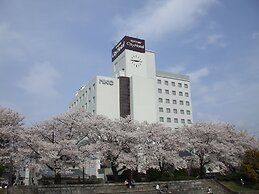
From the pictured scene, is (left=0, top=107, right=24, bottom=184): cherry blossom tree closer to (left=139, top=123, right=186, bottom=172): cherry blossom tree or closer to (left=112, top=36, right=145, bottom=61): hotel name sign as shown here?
(left=139, top=123, right=186, bottom=172): cherry blossom tree

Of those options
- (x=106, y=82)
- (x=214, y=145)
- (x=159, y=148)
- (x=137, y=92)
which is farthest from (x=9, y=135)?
(x=137, y=92)

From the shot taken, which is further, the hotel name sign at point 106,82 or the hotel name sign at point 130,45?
the hotel name sign at point 130,45

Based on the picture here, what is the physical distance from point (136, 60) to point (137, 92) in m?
10.7

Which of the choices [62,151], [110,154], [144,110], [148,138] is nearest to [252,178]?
[148,138]

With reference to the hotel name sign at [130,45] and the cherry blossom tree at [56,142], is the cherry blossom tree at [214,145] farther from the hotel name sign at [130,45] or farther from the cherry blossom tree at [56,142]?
the hotel name sign at [130,45]

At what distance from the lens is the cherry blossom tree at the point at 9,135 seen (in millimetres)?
35938

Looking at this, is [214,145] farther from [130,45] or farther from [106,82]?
[130,45]

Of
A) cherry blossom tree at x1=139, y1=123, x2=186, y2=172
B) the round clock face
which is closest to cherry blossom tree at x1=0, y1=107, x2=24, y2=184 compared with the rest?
cherry blossom tree at x1=139, y1=123, x2=186, y2=172

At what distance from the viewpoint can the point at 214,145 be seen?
153ft

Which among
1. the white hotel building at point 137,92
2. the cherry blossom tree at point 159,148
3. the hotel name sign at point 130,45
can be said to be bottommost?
the cherry blossom tree at point 159,148

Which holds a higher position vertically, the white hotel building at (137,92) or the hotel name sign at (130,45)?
the hotel name sign at (130,45)

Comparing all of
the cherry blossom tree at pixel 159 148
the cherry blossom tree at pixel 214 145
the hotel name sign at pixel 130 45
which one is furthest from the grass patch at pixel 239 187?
the hotel name sign at pixel 130 45

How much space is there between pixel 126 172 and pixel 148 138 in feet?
19.0

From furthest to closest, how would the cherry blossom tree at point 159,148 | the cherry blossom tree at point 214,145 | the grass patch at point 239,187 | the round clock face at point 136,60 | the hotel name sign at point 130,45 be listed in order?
1. the hotel name sign at point 130,45
2. the round clock face at point 136,60
3. the cherry blossom tree at point 214,145
4. the cherry blossom tree at point 159,148
5. the grass patch at point 239,187
